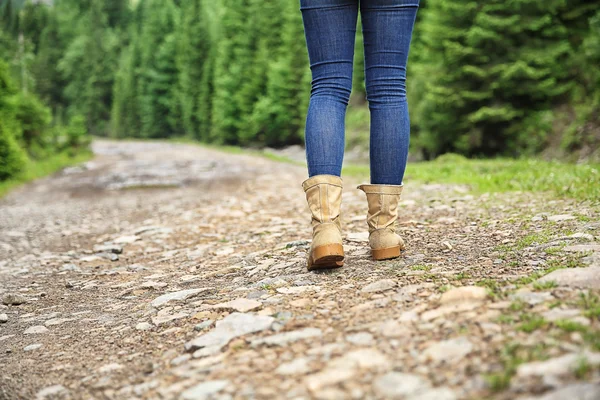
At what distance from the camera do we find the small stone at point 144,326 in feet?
7.11

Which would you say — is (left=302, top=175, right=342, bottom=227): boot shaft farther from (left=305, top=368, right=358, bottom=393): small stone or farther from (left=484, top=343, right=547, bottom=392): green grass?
(left=484, top=343, right=547, bottom=392): green grass

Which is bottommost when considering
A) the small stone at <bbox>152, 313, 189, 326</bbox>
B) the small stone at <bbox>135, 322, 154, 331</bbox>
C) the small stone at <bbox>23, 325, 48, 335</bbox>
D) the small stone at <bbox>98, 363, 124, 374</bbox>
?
the small stone at <bbox>23, 325, 48, 335</bbox>

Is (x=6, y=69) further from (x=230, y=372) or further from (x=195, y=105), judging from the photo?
(x=195, y=105)

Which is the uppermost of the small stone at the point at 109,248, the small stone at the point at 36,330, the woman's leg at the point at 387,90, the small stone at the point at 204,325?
the woman's leg at the point at 387,90

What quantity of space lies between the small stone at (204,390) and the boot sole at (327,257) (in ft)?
3.21

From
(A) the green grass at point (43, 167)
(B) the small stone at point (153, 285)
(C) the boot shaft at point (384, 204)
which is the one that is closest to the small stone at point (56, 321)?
(B) the small stone at point (153, 285)

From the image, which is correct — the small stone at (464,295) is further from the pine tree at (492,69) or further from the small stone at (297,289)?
the pine tree at (492,69)

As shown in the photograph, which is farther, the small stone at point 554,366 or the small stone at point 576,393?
the small stone at point 554,366

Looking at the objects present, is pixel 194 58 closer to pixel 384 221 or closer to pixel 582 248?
pixel 384 221

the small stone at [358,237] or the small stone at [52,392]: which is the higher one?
the small stone at [358,237]

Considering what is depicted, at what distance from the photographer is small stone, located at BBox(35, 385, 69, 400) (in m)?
1.65

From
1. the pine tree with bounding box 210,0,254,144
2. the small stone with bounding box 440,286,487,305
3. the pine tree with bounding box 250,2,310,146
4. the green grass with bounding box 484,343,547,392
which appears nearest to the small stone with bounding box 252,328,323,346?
the small stone with bounding box 440,286,487,305

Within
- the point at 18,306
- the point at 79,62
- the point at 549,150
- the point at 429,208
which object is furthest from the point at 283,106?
the point at 79,62

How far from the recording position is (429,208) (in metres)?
4.65
